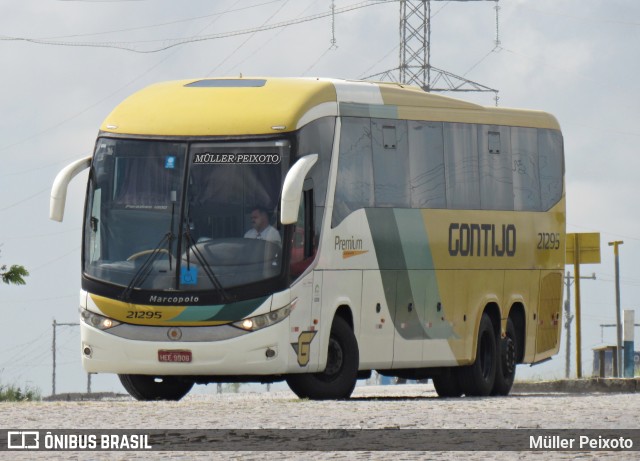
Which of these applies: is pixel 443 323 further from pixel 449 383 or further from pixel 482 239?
pixel 482 239

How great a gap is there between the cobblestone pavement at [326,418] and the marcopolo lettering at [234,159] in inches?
116

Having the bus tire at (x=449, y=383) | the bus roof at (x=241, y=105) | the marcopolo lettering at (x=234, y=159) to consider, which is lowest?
the bus tire at (x=449, y=383)

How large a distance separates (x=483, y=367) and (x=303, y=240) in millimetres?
5796

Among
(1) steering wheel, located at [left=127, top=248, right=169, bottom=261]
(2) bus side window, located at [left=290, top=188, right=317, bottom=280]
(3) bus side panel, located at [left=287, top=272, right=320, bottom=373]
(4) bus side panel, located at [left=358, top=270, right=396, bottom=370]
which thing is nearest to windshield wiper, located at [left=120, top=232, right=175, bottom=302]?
(1) steering wheel, located at [left=127, top=248, right=169, bottom=261]

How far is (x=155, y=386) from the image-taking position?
947 inches

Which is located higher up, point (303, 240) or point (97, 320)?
point (303, 240)

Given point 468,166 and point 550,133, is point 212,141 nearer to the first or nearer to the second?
point 468,166

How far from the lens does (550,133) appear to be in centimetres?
2911

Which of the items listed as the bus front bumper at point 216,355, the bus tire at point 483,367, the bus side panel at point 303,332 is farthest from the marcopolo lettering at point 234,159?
the bus tire at point 483,367

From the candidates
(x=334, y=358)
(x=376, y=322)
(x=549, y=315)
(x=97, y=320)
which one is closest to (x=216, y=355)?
(x=97, y=320)

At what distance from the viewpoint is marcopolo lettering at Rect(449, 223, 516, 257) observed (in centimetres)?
2603

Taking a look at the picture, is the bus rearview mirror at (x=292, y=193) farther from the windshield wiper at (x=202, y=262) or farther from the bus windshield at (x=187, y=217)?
the windshield wiper at (x=202, y=262)

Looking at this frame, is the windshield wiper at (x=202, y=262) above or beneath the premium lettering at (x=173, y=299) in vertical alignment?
above

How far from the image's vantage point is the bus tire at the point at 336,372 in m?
22.8
